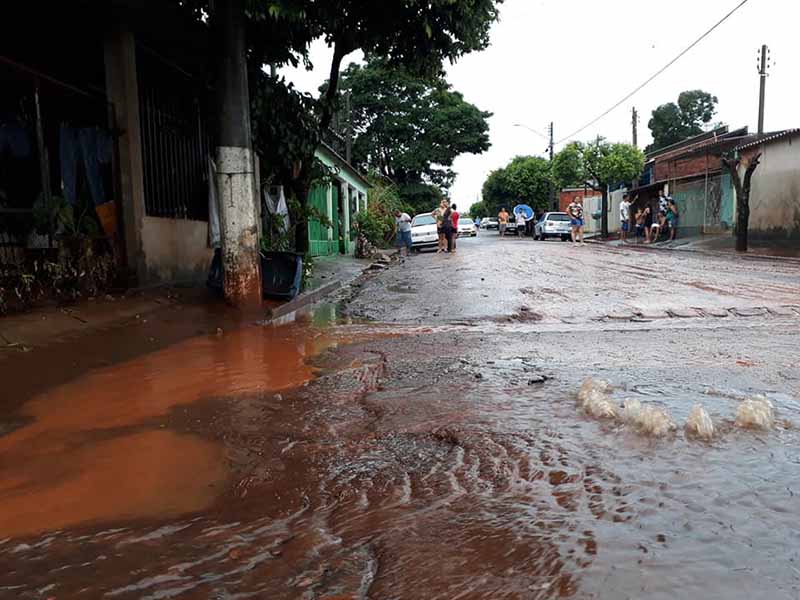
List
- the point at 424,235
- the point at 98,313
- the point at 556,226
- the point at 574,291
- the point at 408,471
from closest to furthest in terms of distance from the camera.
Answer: the point at 408,471, the point at 98,313, the point at 574,291, the point at 424,235, the point at 556,226

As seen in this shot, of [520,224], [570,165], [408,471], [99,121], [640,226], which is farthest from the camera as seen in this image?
[520,224]

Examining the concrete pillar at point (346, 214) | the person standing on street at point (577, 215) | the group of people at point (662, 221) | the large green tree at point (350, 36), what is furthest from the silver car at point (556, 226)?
the large green tree at point (350, 36)

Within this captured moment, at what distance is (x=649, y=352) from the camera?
439 centimetres

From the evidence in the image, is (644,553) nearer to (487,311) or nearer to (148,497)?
(148,497)

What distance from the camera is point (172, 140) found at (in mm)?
8148

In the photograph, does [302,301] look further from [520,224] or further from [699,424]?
[520,224]

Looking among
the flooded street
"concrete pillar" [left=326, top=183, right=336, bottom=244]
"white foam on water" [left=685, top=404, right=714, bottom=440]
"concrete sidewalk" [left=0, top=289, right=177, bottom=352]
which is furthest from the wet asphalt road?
"concrete pillar" [left=326, top=183, right=336, bottom=244]

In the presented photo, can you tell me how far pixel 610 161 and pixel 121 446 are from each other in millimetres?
28193

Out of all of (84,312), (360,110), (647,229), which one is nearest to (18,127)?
(84,312)

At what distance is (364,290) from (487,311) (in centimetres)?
344

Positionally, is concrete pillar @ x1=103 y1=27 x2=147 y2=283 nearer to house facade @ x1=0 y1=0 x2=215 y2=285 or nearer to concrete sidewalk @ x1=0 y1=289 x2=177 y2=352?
house facade @ x1=0 y1=0 x2=215 y2=285

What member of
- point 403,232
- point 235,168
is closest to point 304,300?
point 235,168

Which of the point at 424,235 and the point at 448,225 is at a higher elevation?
the point at 448,225

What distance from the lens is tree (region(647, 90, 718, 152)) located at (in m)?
49.8
